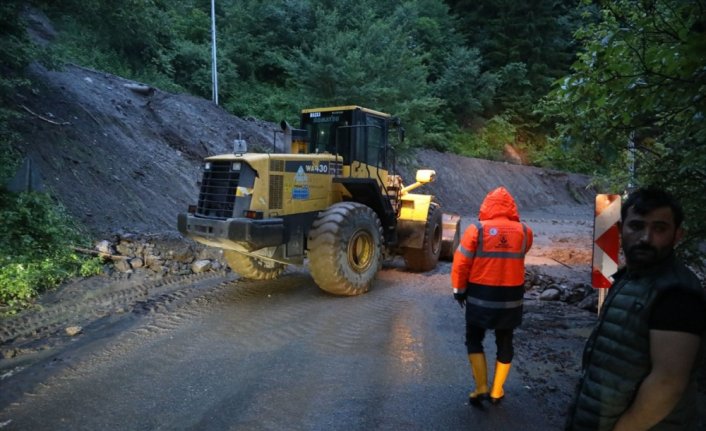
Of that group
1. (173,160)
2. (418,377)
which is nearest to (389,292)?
(418,377)

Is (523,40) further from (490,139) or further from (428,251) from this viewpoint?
(428,251)

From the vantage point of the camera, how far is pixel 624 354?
6.13 ft

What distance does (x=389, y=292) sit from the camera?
7938 mm

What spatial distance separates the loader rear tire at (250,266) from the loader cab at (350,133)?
7.30 feet

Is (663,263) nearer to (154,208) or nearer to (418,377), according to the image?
(418,377)

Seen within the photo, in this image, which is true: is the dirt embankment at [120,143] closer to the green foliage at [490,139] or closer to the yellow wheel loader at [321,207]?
the yellow wheel loader at [321,207]

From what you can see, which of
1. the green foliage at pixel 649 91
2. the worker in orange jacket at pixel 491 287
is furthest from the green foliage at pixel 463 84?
the worker in orange jacket at pixel 491 287

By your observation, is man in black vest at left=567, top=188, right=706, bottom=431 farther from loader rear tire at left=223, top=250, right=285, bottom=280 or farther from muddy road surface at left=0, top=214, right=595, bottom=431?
loader rear tire at left=223, top=250, right=285, bottom=280

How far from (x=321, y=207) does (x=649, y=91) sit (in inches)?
212

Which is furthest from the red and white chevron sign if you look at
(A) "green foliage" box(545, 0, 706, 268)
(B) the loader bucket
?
(B) the loader bucket

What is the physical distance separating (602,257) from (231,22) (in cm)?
2425

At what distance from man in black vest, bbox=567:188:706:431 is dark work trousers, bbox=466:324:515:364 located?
196cm

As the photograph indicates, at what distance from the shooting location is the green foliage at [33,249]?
6531 mm

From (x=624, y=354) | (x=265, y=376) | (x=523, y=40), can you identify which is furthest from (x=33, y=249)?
(x=523, y=40)
